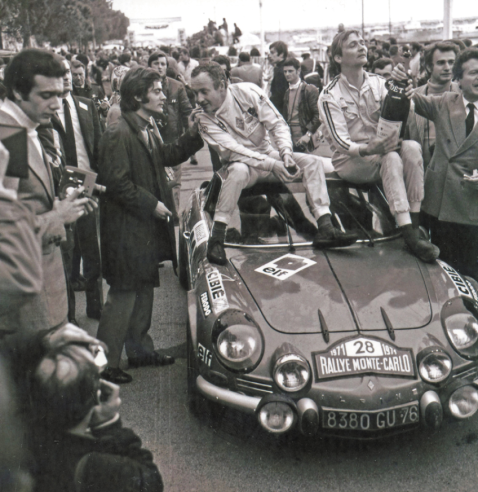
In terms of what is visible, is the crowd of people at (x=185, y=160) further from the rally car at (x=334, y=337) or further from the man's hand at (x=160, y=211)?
the rally car at (x=334, y=337)

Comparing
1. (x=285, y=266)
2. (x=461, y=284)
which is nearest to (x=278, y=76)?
(x=285, y=266)

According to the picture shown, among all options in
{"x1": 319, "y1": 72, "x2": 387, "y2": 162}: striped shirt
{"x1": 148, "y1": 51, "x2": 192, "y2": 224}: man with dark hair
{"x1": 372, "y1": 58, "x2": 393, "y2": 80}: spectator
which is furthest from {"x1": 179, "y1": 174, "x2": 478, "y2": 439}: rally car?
{"x1": 148, "y1": 51, "x2": 192, "y2": 224}: man with dark hair

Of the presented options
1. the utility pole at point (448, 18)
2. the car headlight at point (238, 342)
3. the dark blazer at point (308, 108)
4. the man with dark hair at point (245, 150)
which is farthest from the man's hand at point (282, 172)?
the utility pole at point (448, 18)

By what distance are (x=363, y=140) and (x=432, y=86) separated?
86 cm

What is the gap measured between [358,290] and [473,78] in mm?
1678

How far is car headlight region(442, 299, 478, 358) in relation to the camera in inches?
132

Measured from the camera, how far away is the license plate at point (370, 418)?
121 inches

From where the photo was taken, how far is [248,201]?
4.43 meters

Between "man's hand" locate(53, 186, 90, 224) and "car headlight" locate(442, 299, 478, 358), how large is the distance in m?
1.97

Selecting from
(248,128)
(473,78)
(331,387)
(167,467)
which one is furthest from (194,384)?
(473,78)

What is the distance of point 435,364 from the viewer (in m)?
3.23

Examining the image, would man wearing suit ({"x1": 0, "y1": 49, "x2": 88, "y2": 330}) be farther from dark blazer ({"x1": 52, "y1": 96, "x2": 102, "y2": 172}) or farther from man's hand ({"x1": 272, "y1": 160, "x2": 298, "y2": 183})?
dark blazer ({"x1": 52, "y1": 96, "x2": 102, "y2": 172})

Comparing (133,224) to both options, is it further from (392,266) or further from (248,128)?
(392,266)

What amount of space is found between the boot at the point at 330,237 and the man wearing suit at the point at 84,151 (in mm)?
1828
